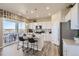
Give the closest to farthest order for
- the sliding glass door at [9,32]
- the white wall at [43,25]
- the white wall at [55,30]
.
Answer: the white wall at [43,25] < the white wall at [55,30] < the sliding glass door at [9,32]

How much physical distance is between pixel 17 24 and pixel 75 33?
204 cm

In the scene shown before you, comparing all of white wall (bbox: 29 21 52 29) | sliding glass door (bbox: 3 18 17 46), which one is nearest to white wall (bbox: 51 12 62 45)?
white wall (bbox: 29 21 52 29)

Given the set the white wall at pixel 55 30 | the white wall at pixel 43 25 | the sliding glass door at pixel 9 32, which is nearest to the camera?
the white wall at pixel 43 25

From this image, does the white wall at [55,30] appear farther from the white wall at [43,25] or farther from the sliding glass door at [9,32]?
the sliding glass door at [9,32]

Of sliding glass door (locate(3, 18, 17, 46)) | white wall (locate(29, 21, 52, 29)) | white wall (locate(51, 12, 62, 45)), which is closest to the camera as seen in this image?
white wall (locate(29, 21, 52, 29))

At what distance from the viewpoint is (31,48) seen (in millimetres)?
5566

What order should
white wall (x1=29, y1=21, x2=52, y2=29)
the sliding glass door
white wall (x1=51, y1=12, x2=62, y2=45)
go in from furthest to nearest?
the sliding glass door
white wall (x1=51, y1=12, x2=62, y2=45)
white wall (x1=29, y1=21, x2=52, y2=29)

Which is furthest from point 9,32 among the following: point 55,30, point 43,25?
point 55,30

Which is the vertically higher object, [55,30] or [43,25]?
[43,25]

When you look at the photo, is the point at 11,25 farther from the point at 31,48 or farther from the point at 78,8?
the point at 78,8

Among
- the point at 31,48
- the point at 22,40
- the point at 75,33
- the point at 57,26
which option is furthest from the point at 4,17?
the point at 75,33

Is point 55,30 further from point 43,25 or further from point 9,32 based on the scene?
point 9,32

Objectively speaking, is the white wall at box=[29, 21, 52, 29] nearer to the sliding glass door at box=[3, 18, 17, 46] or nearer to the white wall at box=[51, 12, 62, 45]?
the white wall at box=[51, 12, 62, 45]

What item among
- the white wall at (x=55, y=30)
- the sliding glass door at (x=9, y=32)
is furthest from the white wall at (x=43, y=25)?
the sliding glass door at (x=9, y=32)
